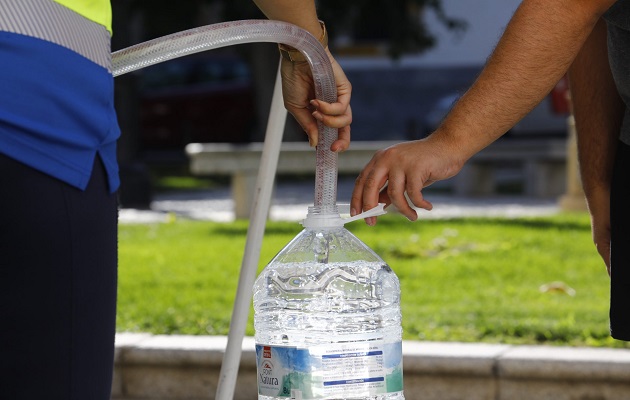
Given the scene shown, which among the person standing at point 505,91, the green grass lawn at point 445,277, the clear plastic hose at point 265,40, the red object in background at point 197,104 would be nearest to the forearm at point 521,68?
the person standing at point 505,91

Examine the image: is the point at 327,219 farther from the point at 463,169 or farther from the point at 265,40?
the point at 463,169

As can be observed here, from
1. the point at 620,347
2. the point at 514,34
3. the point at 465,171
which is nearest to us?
the point at 514,34

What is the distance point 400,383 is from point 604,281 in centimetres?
506

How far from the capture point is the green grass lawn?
5734 mm

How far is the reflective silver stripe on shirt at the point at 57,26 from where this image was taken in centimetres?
179

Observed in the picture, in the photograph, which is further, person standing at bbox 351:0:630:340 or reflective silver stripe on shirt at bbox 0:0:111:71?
person standing at bbox 351:0:630:340

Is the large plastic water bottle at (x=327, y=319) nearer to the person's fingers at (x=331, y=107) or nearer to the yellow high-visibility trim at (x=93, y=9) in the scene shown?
the person's fingers at (x=331, y=107)

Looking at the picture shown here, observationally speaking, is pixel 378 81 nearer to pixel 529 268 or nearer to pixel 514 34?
pixel 529 268

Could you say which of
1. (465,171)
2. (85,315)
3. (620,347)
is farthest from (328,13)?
(85,315)

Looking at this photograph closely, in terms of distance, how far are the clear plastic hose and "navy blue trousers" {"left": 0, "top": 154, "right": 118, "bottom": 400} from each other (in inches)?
21.0

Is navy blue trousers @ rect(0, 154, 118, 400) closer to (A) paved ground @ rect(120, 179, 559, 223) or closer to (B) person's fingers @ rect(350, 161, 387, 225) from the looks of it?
(B) person's fingers @ rect(350, 161, 387, 225)

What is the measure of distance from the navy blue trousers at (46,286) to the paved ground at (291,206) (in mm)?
9857

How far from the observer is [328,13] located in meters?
20.6

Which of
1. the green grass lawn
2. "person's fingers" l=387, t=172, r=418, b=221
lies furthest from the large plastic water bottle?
the green grass lawn
